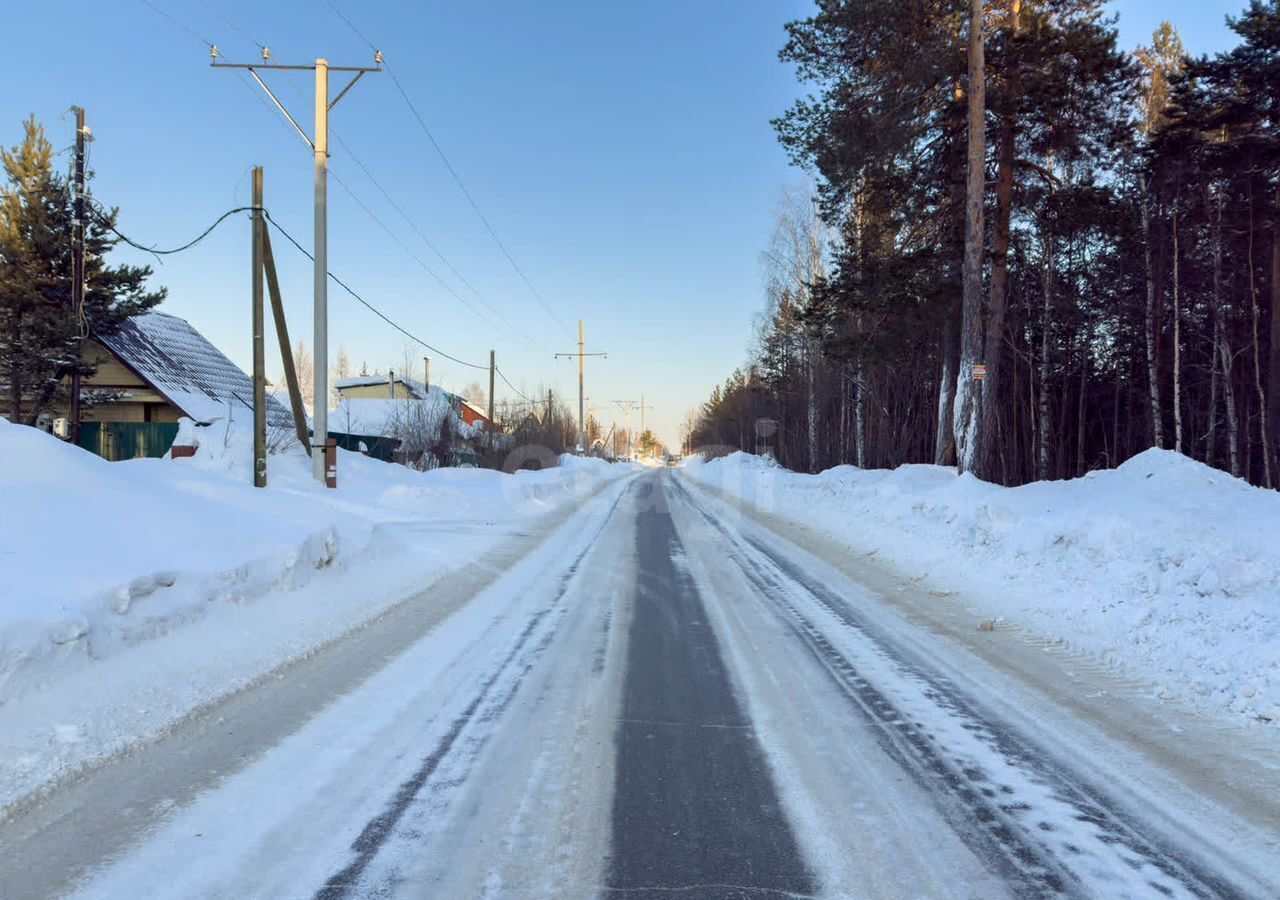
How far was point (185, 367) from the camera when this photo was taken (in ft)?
85.5

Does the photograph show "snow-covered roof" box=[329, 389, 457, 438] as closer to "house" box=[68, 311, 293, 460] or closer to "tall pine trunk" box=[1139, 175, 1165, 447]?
"house" box=[68, 311, 293, 460]

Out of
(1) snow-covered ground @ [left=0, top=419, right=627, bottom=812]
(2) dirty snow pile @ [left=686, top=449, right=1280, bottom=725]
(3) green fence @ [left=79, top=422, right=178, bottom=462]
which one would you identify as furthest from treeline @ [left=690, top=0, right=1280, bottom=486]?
(3) green fence @ [left=79, top=422, right=178, bottom=462]

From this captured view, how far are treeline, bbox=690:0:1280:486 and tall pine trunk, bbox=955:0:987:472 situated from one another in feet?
0.12

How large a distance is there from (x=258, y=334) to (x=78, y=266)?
30.2 ft

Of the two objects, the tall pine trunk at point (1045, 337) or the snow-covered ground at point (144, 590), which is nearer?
the snow-covered ground at point (144, 590)

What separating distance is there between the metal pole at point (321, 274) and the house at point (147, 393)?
6.73 meters

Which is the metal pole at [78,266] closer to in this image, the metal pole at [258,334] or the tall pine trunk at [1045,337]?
the metal pole at [258,334]

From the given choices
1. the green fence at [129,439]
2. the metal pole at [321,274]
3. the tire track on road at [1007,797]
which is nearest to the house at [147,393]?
the green fence at [129,439]

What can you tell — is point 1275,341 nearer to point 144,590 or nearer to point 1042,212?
point 1042,212

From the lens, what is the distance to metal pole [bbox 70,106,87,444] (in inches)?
708

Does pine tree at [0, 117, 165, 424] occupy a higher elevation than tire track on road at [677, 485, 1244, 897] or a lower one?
higher

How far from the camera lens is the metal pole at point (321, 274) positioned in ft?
47.1

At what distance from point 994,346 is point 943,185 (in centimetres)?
383

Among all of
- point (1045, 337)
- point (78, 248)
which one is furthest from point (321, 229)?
point (1045, 337)
